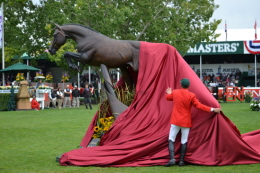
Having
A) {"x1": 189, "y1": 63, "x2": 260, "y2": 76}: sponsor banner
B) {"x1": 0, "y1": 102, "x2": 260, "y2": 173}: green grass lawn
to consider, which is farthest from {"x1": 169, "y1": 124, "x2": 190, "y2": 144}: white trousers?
{"x1": 189, "y1": 63, "x2": 260, "y2": 76}: sponsor banner

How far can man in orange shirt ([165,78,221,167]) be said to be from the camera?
9680mm

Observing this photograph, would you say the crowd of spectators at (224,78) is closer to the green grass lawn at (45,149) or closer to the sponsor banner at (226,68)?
the sponsor banner at (226,68)

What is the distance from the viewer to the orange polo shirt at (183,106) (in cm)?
967

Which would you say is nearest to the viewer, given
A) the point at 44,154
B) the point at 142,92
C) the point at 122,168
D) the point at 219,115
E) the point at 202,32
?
the point at 122,168

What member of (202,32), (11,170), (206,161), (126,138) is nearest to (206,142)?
(206,161)

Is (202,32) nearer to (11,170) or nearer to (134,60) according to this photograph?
(134,60)

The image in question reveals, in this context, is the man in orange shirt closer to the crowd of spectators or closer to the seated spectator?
the seated spectator

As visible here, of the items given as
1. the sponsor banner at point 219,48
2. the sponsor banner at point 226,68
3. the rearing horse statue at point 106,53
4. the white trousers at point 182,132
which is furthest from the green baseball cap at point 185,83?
the sponsor banner at point 226,68

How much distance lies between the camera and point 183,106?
9758mm

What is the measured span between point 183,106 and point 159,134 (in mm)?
894

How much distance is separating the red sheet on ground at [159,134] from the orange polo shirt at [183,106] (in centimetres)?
50

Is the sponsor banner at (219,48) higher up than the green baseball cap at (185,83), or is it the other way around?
the sponsor banner at (219,48)

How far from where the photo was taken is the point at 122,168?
9602 millimetres

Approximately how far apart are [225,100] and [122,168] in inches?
1346
